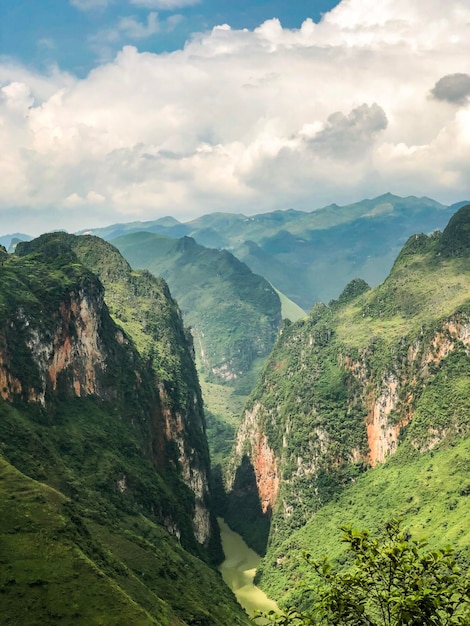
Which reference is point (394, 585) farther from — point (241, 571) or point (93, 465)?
point (241, 571)


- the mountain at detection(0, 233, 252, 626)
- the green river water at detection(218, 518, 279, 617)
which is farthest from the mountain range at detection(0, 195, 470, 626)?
the green river water at detection(218, 518, 279, 617)

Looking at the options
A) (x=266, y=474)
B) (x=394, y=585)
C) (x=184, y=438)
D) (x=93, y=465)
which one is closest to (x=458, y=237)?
(x=266, y=474)

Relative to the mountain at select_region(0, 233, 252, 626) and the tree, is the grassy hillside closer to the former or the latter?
the mountain at select_region(0, 233, 252, 626)

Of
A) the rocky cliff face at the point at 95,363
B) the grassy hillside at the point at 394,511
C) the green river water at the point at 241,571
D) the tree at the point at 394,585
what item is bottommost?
the green river water at the point at 241,571

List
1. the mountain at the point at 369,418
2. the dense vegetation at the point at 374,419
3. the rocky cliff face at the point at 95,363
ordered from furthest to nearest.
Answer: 1. the mountain at the point at 369,418
2. the dense vegetation at the point at 374,419
3. the rocky cliff face at the point at 95,363

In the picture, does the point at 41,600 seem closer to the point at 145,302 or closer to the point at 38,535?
the point at 38,535

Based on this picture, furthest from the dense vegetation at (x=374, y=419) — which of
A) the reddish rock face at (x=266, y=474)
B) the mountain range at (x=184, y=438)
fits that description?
the reddish rock face at (x=266, y=474)

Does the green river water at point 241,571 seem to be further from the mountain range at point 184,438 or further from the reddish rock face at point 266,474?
the reddish rock face at point 266,474
